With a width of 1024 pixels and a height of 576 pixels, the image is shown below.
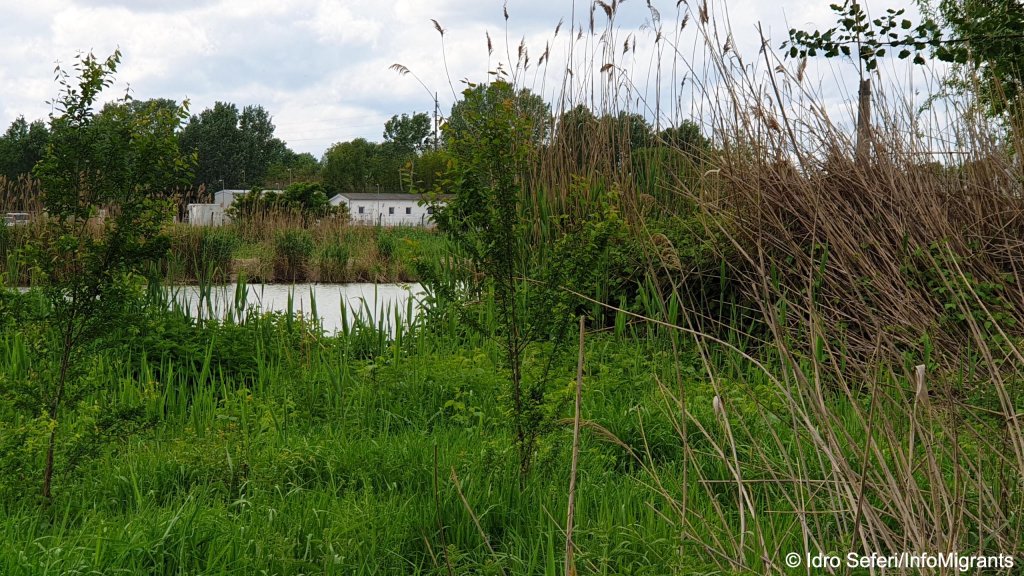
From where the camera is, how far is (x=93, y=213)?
2561 millimetres

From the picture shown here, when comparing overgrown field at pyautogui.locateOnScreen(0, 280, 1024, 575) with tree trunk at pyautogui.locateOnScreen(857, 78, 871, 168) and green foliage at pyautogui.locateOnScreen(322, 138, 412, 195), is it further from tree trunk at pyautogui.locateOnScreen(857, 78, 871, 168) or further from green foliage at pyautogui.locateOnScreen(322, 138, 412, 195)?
green foliage at pyautogui.locateOnScreen(322, 138, 412, 195)

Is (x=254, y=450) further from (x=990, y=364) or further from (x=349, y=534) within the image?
(x=990, y=364)

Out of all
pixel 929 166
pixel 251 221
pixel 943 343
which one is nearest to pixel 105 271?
pixel 943 343

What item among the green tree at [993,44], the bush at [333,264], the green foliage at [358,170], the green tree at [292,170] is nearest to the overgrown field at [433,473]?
the green tree at [993,44]

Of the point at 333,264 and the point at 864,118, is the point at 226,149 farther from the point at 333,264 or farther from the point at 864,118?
the point at 864,118

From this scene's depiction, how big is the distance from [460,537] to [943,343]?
2.88 metres

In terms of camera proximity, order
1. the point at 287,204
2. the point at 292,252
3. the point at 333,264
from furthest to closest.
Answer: the point at 287,204, the point at 292,252, the point at 333,264

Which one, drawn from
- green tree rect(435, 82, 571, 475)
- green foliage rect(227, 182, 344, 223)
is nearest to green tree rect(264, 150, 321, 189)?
green foliage rect(227, 182, 344, 223)

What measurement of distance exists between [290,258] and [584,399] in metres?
9.72

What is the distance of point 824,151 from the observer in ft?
15.4

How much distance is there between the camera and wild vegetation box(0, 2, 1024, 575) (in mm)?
1550

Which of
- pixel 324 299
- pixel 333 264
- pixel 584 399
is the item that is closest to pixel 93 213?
pixel 584 399

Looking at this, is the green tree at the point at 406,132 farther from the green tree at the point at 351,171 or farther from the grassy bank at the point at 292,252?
the grassy bank at the point at 292,252

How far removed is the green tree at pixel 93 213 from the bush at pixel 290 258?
9.51 meters
